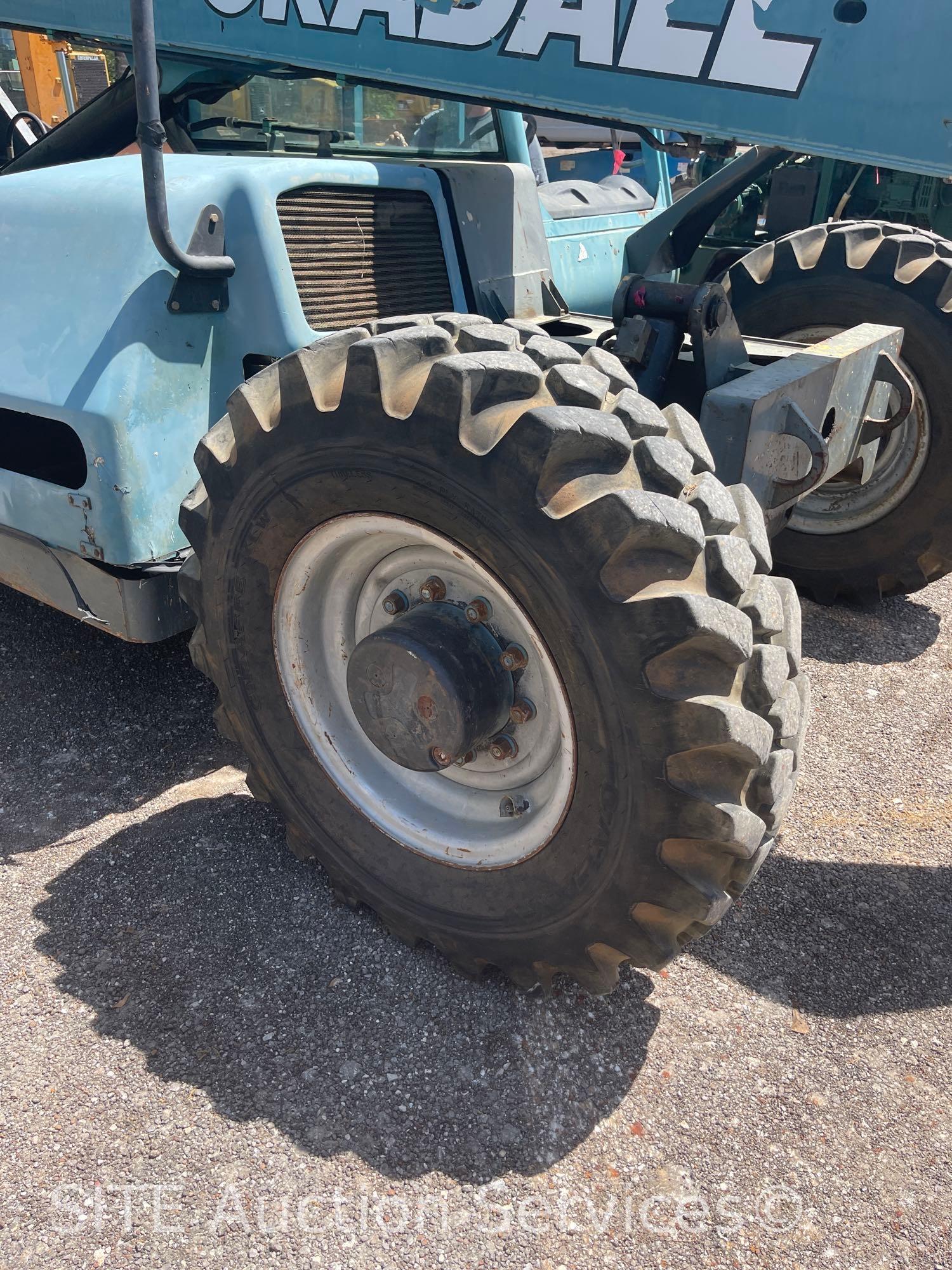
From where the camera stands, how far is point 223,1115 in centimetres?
198

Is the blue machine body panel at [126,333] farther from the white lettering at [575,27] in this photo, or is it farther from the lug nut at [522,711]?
the lug nut at [522,711]

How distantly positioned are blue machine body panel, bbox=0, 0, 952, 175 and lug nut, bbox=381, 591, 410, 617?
1.24 m

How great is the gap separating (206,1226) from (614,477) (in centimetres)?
148

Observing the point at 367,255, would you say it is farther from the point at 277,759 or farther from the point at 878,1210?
the point at 878,1210

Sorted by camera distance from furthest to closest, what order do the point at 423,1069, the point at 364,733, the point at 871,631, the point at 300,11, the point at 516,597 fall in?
1. the point at 871,631
2. the point at 300,11
3. the point at 364,733
4. the point at 423,1069
5. the point at 516,597

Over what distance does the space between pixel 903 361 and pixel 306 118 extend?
88.7 inches

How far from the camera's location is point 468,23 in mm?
2551

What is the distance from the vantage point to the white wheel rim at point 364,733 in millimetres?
2109

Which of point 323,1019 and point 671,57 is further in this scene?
point 671,57

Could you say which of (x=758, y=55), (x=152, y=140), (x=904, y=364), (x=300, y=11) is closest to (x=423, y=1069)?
(x=152, y=140)

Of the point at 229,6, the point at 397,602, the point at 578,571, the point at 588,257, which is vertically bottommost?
the point at 397,602

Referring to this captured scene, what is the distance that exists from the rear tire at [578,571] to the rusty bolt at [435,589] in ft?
0.81

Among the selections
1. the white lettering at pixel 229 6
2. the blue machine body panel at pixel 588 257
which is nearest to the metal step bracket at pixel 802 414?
the blue machine body panel at pixel 588 257

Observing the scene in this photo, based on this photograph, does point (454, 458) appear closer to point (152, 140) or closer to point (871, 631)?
point (152, 140)
